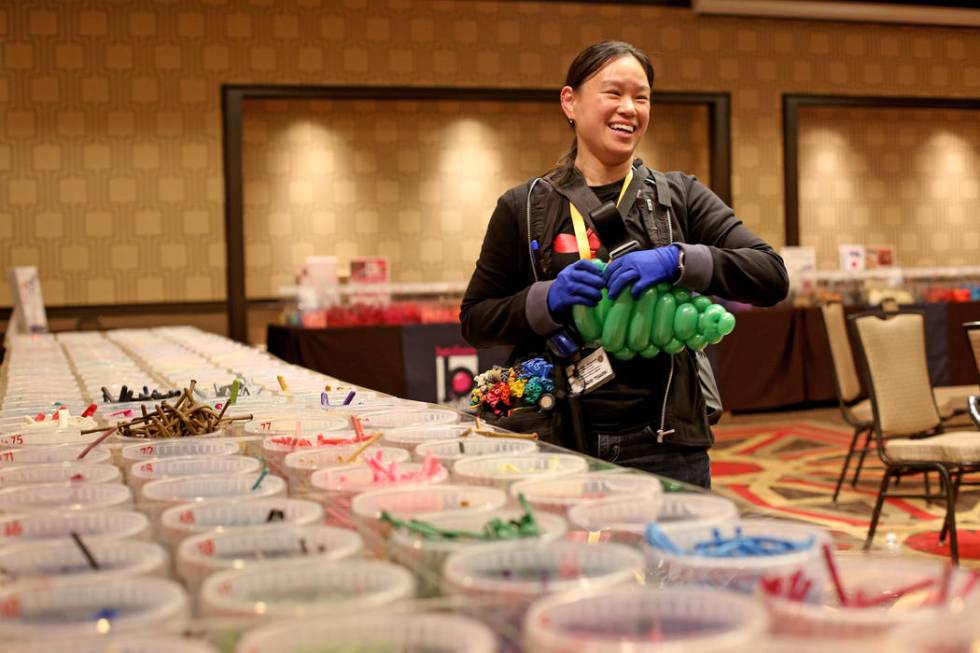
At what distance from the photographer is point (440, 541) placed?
1.12m

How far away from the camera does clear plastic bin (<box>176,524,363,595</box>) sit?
109 centimetres

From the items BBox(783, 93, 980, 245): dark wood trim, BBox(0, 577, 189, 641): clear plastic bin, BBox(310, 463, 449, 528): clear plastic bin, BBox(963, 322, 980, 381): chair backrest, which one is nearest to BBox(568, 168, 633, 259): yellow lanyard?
BBox(310, 463, 449, 528): clear plastic bin

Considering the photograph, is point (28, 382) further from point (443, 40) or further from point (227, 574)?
point (443, 40)

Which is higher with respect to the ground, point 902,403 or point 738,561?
point 738,561

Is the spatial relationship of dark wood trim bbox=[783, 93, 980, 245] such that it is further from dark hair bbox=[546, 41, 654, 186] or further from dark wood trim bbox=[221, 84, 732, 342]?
dark hair bbox=[546, 41, 654, 186]

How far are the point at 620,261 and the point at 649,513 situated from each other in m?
1.02

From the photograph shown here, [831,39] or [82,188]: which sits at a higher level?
[831,39]

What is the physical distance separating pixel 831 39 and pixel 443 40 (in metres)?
4.00

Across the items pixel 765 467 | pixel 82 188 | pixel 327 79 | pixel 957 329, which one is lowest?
pixel 765 467

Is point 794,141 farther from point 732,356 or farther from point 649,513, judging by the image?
point 649,513

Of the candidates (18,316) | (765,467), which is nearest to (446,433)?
(765,467)

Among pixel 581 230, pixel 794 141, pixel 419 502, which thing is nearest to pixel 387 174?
pixel 794 141

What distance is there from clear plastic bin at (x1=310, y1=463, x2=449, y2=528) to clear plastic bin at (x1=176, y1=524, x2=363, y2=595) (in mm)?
119

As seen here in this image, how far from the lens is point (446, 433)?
6.21ft
